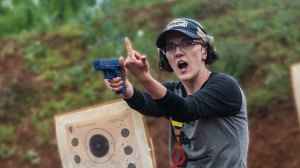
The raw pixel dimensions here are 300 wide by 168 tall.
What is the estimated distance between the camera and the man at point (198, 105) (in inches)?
138

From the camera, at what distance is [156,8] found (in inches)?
463

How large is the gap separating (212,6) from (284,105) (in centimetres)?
301

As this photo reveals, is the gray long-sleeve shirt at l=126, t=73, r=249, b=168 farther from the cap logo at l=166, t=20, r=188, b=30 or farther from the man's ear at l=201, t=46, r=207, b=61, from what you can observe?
the cap logo at l=166, t=20, r=188, b=30

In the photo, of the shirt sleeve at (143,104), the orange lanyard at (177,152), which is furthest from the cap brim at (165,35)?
the orange lanyard at (177,152)

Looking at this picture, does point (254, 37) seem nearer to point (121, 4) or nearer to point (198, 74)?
point (121, 4)

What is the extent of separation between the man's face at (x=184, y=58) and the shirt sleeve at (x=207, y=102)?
0.10m

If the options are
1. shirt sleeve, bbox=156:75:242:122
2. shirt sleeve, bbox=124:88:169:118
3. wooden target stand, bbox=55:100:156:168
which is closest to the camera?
shirt sleeve, bbox=156:75:242:122

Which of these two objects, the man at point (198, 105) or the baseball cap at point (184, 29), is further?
the baseball cap at point (184, 29)

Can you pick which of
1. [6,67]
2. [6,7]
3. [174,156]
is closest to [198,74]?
[174,156]

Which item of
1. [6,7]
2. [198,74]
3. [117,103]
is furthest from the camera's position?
[6,7]

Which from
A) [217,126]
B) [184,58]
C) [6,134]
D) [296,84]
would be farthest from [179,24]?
[6,134]

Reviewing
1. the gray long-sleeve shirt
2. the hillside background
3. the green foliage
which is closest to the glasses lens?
the gray long-sleeve shirt

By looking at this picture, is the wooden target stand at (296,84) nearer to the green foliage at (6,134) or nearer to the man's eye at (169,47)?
the man's eye at (169,47)

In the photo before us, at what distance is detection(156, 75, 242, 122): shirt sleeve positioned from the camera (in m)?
3.47
